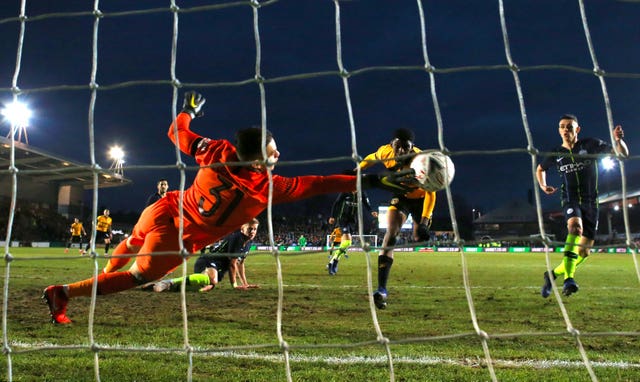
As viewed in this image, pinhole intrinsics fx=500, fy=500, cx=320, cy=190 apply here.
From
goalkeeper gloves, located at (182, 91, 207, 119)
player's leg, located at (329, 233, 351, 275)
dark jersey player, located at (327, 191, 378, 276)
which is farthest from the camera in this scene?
player's leg, located at (329, 233, 351, 275)

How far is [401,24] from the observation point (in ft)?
17.9

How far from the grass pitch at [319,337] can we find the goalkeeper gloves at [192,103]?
1.57m

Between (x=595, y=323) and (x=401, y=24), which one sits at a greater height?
(x=401, y=24)

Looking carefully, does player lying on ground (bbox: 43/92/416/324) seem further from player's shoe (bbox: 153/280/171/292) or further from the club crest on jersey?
player's shoe (bbox: 153/280/171/292)

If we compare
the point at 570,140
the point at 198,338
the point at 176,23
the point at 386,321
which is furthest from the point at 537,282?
the point at 176,23

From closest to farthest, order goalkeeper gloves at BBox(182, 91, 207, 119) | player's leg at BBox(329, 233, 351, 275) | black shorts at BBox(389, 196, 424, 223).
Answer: goalkeeper gloves at BBox(182, 91, 207, 119)
black shorts at BBox(389, 196, 424, 223)
player's leg at BBox(329, 233, 351, 275)

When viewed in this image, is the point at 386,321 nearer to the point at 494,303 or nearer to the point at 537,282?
the point at 494,303

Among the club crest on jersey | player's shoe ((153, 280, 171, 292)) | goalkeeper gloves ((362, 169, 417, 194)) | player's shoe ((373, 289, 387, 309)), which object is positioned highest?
the club crest on jersey

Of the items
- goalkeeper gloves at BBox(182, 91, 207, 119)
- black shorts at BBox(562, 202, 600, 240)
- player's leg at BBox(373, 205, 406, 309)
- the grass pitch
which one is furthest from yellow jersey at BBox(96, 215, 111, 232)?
black shorts at BBox(562, 202, 600, 240)

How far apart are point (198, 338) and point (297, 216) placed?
42.3 meters

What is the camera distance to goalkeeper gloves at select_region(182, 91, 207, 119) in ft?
13.0

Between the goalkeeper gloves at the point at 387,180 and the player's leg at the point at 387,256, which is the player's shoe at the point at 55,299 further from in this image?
the player's leg at the point at 387,256

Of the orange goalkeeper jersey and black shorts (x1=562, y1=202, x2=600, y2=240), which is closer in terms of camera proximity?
the orange goalkeeper jersey

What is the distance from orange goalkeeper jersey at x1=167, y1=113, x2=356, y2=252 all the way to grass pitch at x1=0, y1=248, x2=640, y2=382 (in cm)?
81
